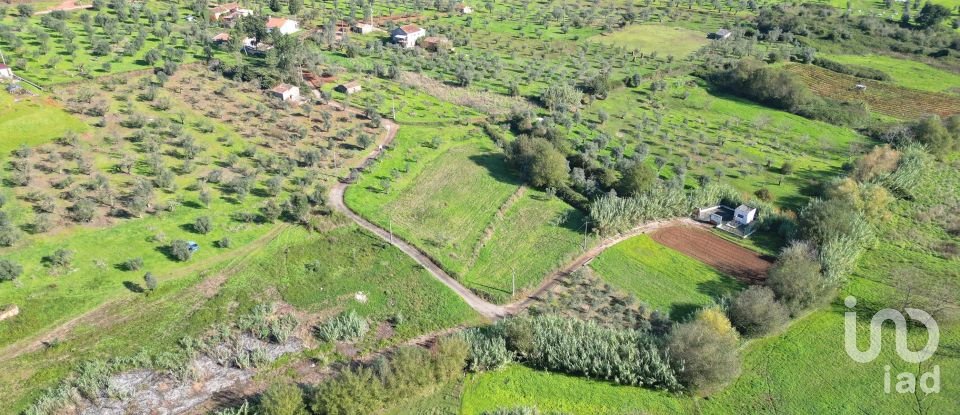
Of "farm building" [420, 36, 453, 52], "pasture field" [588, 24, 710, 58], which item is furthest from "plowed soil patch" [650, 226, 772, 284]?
"pasture field" [588, 24, 710, 58]

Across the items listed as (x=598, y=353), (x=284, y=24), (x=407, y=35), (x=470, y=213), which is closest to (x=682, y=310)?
(x=598, y=353)

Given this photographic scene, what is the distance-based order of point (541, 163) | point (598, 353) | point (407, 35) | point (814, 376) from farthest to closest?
point (407, 35)
point (541, 163)
point (814, 376)
point (598, 353)

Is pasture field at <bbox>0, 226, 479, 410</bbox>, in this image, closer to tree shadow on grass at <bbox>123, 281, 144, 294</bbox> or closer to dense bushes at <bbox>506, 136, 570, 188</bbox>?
tree shadow on grass at <bbox>123, 281, 144, 294</bbox>

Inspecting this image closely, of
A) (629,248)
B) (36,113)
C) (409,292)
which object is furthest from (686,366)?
(36,113)

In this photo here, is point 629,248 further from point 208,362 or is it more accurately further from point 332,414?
point 208,362

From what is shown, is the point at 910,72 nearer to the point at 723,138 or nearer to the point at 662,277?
the point at 723,138

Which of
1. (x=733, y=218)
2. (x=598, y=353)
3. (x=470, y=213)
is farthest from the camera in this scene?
(x=733, y=218)

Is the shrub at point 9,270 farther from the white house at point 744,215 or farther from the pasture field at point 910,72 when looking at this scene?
the pasture field at point 910,72
